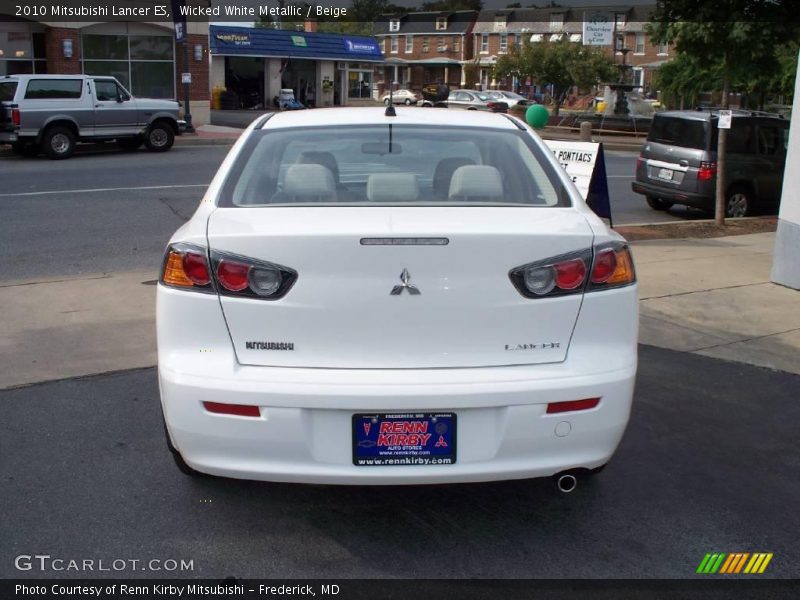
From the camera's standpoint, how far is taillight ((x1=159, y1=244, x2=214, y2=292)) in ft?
11.0

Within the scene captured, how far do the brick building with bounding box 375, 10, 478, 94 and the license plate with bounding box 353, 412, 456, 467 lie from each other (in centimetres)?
7768

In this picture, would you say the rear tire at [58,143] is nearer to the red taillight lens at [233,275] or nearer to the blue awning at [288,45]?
the red taillight lens at [233,275]

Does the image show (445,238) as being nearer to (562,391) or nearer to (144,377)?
(562,391)

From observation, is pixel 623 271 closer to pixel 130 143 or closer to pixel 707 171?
pixel 707 171

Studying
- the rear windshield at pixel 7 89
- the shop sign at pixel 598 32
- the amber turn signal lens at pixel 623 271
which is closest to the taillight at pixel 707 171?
the amber turn signal lens at pixel 623 271

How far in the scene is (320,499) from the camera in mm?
4027

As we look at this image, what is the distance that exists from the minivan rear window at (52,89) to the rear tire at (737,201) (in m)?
14.3

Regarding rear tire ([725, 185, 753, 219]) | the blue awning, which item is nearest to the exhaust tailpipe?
rear tire ([725, 185, 753, 219])

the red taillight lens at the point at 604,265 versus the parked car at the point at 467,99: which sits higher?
the parked car at the point at 467,99

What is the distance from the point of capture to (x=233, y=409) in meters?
3.26

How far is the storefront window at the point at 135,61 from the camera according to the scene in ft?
95.2

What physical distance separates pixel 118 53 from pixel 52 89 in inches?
407

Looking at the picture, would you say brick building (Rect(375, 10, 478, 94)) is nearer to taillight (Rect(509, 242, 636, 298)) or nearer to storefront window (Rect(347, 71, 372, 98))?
storefront window (Rect(347, 71, 372, 98))

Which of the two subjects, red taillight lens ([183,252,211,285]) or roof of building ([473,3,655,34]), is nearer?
red taillight lens ([183,252,211,285])
